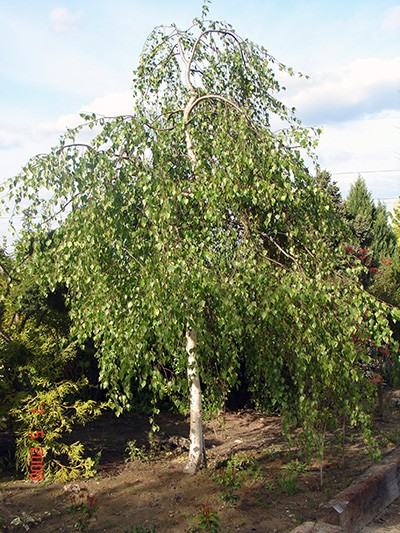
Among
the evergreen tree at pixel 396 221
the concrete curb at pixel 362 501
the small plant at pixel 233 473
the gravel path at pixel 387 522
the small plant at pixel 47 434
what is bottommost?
the gravel path at pixel 387 522

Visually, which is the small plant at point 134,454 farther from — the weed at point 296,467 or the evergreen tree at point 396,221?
the evergreen tree at point 396,221

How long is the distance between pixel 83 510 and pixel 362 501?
2402 millimetres

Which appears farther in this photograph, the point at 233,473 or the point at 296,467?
the point at 296,467

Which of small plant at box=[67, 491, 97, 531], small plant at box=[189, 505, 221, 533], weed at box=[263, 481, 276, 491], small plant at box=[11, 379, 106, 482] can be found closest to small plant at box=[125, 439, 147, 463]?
small plant at box=[11, 379, 106, 482]

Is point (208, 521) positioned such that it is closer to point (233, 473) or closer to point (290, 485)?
point (290, 485)

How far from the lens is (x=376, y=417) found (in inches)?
324

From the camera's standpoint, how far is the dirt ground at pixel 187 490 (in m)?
4.61

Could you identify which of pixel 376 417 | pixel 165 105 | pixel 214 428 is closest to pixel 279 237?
pixel 165 105

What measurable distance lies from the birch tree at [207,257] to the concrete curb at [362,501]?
1.94ft

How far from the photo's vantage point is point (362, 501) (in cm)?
470

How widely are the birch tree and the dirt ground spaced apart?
2.68 ft

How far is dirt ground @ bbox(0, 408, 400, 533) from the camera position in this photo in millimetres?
4609

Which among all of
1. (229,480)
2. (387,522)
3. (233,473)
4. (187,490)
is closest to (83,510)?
(187,490)

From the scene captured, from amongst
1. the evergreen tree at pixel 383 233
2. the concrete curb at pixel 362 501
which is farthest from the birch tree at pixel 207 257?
the evergreen tree at pixel 383 233
